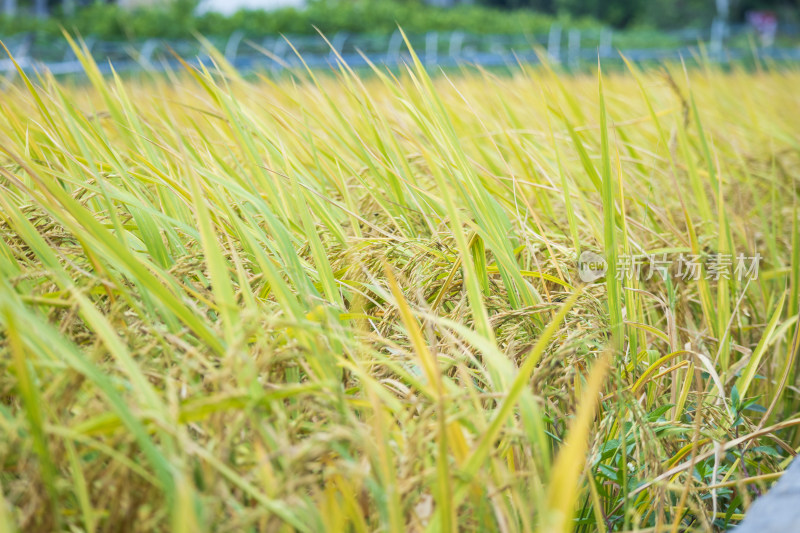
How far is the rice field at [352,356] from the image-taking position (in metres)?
0.48

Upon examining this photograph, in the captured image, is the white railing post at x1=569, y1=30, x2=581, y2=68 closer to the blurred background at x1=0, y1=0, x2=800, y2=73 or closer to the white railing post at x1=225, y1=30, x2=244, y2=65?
the blurred background at x1=0, y1=0, x2=800, y2=73

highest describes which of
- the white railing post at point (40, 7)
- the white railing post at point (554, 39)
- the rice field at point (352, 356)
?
the white railing post at point (40, 7)

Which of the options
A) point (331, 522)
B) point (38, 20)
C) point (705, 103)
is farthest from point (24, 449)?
point (38, 20)

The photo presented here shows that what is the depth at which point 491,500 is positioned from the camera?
21.7 inches

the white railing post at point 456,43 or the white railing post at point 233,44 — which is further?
the white railing post at point 456,43

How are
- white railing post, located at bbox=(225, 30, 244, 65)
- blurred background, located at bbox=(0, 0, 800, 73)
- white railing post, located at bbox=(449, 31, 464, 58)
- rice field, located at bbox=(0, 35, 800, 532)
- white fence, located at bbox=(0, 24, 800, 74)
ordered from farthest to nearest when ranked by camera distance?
white railing post, located at bbox=(449, 31, 464, 58) < white railing post, located at bbox=(225, 30, 244, 65) < blurred background, located at bbox=(0, 0, 800, 73) < white fence, located at bbox=(0, 24, 800, 74) < rice field, located at bbox=(0, 35, 800, 532)

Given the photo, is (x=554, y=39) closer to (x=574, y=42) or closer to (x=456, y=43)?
(x=574, y=42)

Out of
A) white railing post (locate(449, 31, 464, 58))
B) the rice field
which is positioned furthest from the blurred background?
the rice field

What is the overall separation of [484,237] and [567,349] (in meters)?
0.19

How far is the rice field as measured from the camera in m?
0.48

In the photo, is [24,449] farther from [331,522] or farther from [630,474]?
[630,474]

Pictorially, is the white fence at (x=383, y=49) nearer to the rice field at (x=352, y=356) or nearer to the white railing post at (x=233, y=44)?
the white railing post at (x=233, y=44)

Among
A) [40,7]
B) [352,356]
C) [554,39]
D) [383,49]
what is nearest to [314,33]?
[383,49]

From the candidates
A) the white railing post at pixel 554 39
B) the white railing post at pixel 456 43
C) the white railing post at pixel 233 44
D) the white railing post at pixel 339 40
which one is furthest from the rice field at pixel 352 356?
the white railing post at pixel 554 39
